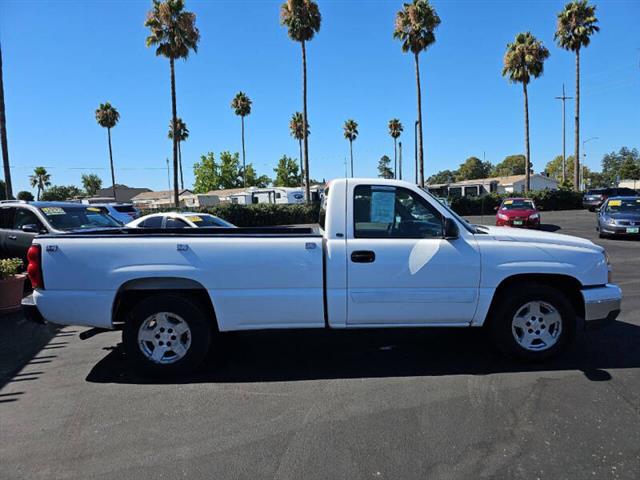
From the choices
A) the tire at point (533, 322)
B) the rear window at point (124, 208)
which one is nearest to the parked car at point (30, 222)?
the tire at point (533, 322)

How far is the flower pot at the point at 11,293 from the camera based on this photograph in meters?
6.94

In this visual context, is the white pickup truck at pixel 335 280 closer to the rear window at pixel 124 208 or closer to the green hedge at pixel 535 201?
the rear window at pixel 124 208

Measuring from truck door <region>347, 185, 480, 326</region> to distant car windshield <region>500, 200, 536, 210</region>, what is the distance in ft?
57.8

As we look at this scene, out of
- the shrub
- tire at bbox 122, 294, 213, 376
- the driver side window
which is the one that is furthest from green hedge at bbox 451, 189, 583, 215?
tire at bbox 122, 294, 213, 376

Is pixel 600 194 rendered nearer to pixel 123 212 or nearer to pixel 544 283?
pixel 123 212

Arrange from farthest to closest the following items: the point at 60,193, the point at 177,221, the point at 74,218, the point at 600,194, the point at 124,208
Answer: the point at 60,193 → the point at 600,194 → the point at 124,208 → the point at 177,221 → the point at 74,218

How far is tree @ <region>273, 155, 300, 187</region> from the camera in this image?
91.7 metres

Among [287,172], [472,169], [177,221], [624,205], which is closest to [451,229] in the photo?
[177,221]

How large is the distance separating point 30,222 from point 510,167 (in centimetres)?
15551

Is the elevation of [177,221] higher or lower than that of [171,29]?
lower

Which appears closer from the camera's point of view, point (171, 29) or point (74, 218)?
point (74, 218)

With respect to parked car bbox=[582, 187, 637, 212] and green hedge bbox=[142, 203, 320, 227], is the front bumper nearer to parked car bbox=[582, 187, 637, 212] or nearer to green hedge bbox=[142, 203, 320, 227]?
green hedge bbox=[142, 203, 320, 227]

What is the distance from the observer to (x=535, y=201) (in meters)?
35.5

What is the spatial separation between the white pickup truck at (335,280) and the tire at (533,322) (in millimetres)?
11
